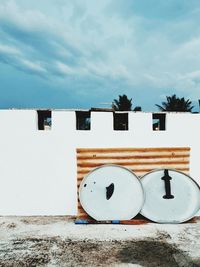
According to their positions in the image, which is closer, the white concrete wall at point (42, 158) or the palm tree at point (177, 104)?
the white concrete wall at point (42, 158)

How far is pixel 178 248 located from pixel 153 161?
253cm

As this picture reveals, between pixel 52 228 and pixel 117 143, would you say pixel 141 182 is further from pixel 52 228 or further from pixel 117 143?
pixel 52 228

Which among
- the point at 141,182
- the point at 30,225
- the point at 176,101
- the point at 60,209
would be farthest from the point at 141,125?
the point at 176,101

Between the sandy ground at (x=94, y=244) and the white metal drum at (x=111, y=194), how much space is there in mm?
376

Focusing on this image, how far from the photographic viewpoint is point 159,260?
465cm

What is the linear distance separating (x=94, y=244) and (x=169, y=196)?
254 cm

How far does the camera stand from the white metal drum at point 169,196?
671 cm

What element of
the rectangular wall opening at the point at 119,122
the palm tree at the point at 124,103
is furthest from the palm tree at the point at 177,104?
the rectangular wall opening at the point at 119,122

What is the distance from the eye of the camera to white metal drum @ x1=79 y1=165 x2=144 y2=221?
22.0 ft

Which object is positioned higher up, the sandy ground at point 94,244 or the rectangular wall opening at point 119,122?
the rectangular wall opening at point 119,122

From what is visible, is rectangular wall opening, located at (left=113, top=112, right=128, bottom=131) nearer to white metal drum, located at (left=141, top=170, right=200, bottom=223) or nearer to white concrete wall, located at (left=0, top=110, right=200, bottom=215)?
white concrete wall, located at (left=0, top=110, right=200, bottom=215)

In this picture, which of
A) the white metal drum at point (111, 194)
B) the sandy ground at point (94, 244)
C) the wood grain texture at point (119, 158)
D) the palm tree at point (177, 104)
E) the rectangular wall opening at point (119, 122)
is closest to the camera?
the sandy ground at point (94, 244)

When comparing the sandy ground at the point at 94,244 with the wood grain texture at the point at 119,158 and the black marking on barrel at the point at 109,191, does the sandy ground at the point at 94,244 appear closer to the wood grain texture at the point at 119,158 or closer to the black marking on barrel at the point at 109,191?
the black marking on barrel at the point at 109,191

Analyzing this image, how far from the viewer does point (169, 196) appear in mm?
6785
